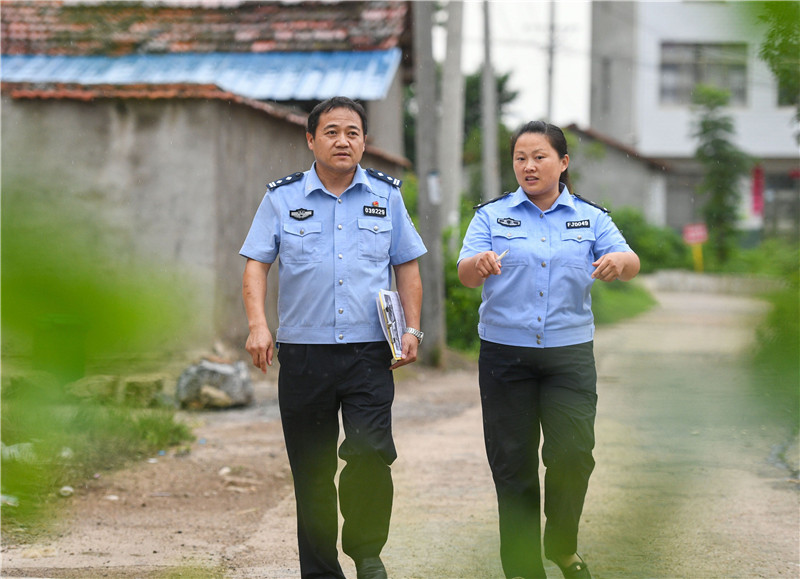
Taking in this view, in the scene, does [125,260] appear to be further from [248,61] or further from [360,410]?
[248,61]

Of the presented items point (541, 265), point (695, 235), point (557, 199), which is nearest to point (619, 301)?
point (695, 235)

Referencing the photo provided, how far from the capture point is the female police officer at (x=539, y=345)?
10.9ft

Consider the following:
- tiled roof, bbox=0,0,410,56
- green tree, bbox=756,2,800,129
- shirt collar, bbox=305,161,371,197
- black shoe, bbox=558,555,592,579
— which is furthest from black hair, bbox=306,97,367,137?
tiled roof, bbox=0,0,410,56

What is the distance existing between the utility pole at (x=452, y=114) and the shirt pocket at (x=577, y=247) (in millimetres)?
9455

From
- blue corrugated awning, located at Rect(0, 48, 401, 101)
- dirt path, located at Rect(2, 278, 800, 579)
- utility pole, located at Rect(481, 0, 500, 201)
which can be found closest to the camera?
dirt path, located at Rect(2, 278, 800, 579)

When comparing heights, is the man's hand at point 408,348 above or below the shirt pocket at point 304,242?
below

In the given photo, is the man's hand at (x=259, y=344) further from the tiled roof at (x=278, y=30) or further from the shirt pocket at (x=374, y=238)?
the tiled roof at (x=278, y=30)

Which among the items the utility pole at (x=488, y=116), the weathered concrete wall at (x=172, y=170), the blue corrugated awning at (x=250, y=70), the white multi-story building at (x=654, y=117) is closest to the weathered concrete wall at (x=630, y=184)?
the white multi-story building at (x=654, y=117)

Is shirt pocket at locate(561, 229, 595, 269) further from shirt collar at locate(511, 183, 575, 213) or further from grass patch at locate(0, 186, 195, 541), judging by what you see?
grass patch at locate(0, 186, 195, 541)

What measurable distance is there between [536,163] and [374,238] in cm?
60

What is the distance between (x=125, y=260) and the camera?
0.87 m

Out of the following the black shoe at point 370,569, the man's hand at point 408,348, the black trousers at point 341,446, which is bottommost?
the black shoe at point 370,569

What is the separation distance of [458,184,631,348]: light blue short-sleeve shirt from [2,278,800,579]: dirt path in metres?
0.26

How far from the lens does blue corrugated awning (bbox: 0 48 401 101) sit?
12.5m
